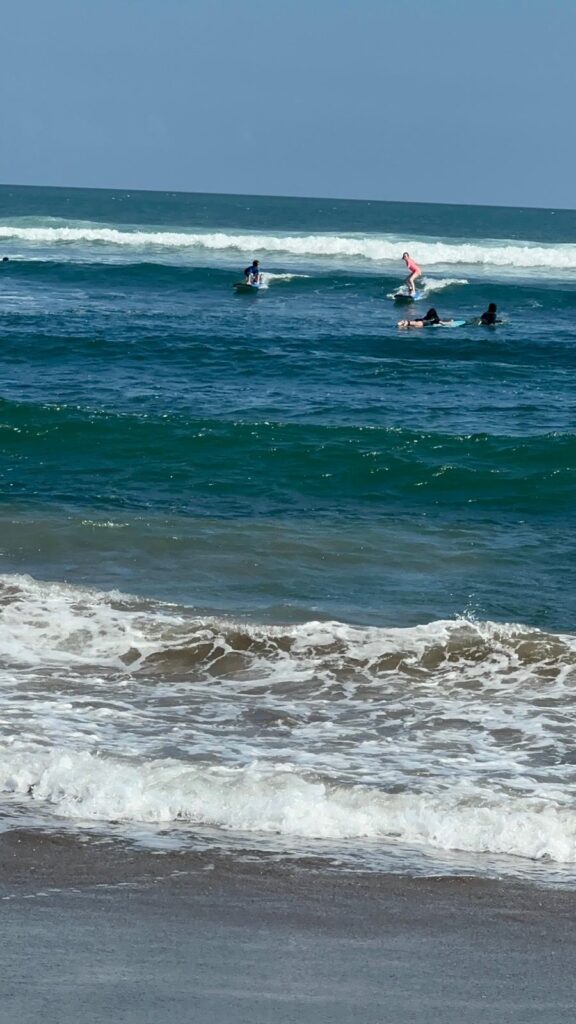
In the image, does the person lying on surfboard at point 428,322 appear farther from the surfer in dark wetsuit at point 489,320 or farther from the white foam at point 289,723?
the white foam at point 289,723

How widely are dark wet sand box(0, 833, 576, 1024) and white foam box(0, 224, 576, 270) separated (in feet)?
167

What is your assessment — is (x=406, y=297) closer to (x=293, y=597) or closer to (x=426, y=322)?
(x=426, y=322)

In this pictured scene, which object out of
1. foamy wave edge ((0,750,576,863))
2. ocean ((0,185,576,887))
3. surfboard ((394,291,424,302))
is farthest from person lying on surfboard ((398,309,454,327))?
foamy wave edge ((0,750,576,863))

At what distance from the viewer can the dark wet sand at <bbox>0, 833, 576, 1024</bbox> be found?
5.29 m

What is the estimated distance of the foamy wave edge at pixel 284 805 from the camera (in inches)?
282

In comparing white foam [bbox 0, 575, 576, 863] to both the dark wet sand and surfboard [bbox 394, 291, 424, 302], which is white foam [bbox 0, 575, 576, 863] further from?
surfboard [bbox 394, 291, 424, 302]

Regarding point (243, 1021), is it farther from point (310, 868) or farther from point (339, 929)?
point (310, 868)

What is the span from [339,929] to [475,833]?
1.34 m

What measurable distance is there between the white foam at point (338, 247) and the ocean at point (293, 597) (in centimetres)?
2996

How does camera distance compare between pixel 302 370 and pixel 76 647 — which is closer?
pixel 76 647

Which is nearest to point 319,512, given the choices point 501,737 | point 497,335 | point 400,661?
point 400,661

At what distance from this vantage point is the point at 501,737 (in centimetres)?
871

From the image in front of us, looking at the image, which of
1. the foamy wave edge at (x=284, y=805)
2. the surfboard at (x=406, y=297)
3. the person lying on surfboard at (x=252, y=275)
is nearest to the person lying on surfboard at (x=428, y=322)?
the surfboard at (x=406, y=297)

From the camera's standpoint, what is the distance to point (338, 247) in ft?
198
